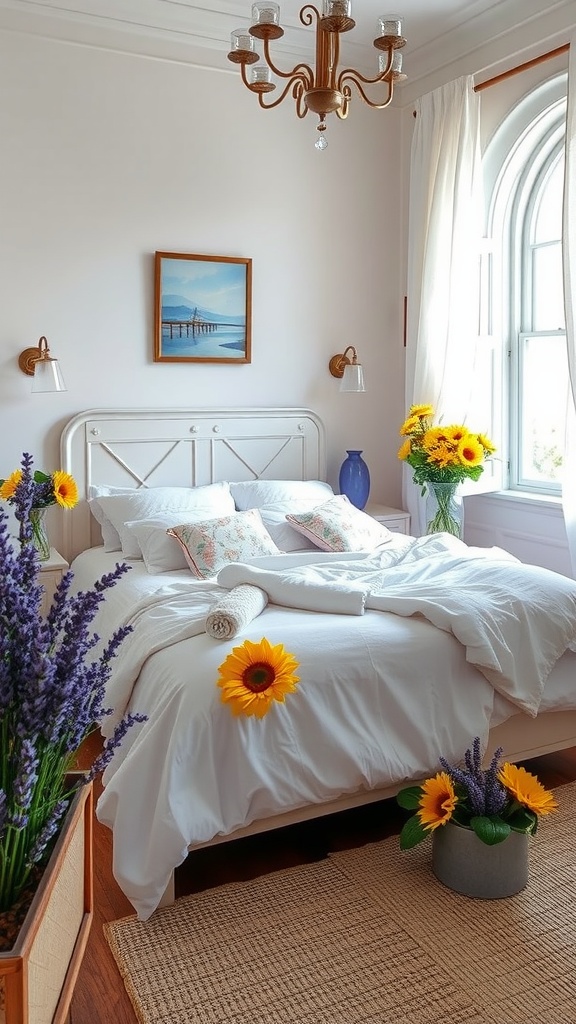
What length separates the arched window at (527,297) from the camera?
402 cm

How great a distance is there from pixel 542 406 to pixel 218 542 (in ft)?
6.19

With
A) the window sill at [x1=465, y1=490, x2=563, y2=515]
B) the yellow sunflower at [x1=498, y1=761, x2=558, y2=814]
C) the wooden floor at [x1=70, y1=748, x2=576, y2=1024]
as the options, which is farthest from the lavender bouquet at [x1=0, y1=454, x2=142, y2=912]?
the window sill at [x1=465, y1=490, x2=563, y2=515]

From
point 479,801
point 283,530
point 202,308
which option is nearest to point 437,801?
point 479,801

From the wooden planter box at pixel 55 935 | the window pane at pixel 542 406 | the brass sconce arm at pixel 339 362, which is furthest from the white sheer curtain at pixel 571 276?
the wooden planter box at pixel 55 935

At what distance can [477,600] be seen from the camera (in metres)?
2.65

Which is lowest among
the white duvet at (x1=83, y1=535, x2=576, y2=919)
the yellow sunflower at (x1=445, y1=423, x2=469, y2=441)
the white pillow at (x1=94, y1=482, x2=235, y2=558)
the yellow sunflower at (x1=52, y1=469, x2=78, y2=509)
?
the white duvet at (x1=83, y1=535, x2=576, y2=919)

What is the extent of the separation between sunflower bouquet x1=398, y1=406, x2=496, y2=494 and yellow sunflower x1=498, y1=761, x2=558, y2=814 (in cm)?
171

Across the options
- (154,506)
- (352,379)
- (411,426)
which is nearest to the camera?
(154,506)

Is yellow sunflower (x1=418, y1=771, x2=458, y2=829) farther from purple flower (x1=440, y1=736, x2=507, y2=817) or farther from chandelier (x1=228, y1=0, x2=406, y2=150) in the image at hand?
chandelier (x1=228, y1=0, x2=406, y2=150)

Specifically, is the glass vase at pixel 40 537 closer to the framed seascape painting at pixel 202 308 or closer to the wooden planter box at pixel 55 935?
the framed seascape painting at pixel 202 308

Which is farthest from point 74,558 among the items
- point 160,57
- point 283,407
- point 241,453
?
point 160,57

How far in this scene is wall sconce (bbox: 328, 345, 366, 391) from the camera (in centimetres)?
437

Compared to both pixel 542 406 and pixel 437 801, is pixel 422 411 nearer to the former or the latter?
pixel 542 406

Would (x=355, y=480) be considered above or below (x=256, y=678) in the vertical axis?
above
